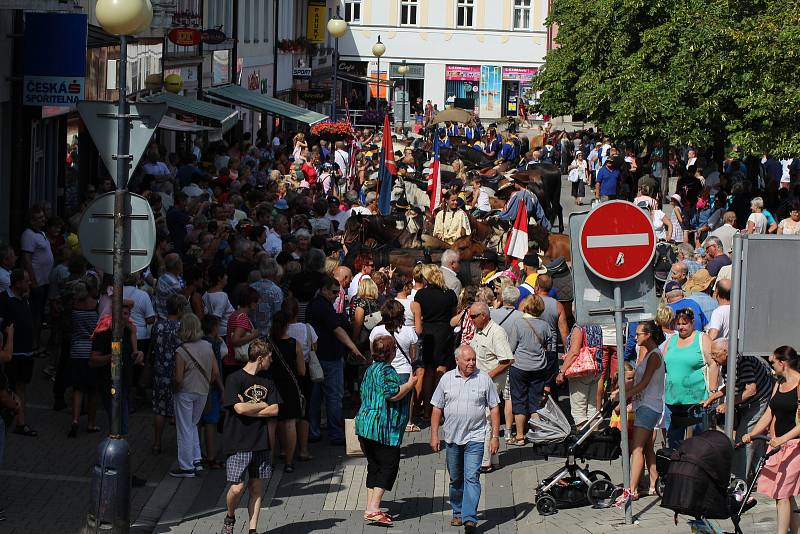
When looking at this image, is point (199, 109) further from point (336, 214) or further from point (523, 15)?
point (523, 15)

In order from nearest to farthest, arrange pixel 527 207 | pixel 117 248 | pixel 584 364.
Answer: pixel 117 248 → pixel 584 364 → pixel 527 207

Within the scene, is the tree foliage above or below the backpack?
above

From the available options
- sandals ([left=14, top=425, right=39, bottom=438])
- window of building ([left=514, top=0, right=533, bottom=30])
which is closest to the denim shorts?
sandals ([left=14, top=425, right=39, bottom=438])

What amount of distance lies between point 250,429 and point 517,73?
72.4 meters

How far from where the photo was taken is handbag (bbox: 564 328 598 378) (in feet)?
44.3

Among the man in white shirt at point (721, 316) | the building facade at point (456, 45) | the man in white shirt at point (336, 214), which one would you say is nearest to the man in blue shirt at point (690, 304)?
the man in white shirt at point (721, 316)

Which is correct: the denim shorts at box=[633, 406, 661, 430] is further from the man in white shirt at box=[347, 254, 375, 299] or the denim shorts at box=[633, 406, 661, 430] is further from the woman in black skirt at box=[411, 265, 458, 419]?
the man in white shirt at box=[347, 254, 375, 299]

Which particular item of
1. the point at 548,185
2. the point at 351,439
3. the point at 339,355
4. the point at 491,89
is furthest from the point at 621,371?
the point at 491,89

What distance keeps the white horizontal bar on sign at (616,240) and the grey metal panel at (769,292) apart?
81 cm

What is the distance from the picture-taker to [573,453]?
1160 centimetres

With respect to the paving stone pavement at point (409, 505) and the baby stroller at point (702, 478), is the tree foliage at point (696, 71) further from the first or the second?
the baby stroller at point (702, 478)

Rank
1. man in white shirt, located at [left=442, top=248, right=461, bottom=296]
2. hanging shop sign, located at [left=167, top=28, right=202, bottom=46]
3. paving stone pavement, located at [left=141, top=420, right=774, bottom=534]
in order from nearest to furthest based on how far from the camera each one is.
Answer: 1. paving stone pavement, located at [left=141, top=420, right=774, bottom=534]
2. man in white shirt, located at [left=442, top=248, right=461, bottom=296]
3. hanging shop sign, located at [left=167, top=28, right=202, bottom=46]

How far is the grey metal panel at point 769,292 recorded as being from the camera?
9828mm

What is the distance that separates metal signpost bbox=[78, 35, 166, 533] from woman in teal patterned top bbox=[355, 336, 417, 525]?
187 centimetres
